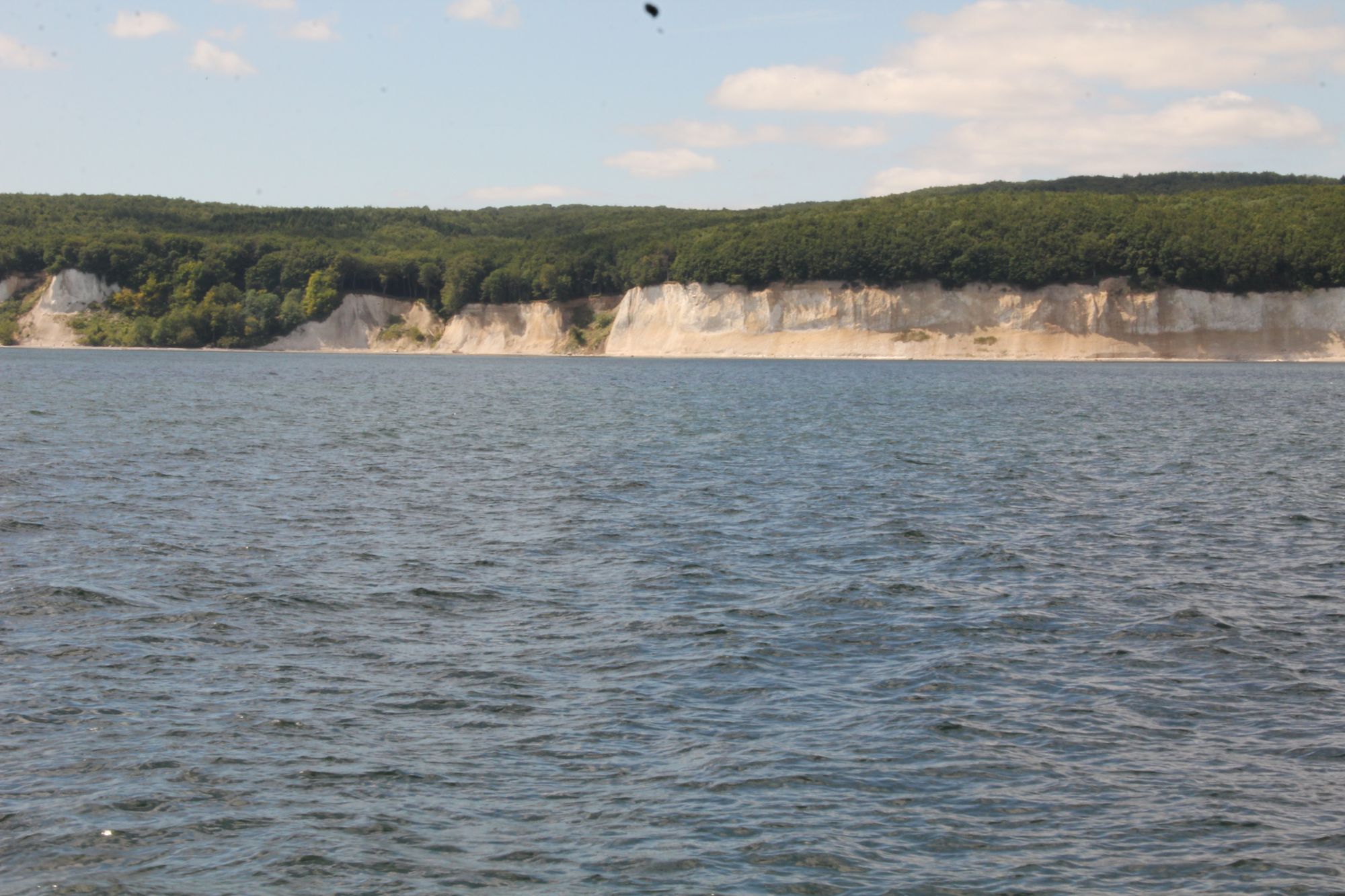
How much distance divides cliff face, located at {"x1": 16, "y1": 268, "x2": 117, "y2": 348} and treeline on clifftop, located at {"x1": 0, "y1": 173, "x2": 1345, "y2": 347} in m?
1.50

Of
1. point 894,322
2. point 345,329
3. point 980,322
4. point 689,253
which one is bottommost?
point 980,322

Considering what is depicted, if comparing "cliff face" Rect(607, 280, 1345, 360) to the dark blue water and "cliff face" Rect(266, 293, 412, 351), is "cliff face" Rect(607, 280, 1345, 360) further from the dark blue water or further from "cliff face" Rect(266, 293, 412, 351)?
the dark blue water

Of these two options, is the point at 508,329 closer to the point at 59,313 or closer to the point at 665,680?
the point at 59,313

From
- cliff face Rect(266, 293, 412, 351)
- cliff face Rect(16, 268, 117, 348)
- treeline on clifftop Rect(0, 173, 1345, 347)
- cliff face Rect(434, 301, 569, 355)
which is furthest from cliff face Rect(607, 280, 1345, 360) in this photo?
cliff face Rect(16, 268, 117, 348)

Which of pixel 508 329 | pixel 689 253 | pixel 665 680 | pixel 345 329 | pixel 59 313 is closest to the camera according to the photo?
Result: pixel 665 680

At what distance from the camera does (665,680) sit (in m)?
14.8

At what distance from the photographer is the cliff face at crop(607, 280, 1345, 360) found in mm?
124062

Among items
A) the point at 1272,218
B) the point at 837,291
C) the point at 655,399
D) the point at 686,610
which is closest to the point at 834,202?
the point at 837,291

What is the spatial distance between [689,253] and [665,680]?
12815cm

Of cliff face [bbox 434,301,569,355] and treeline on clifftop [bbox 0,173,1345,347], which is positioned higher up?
treeline on clifftop [bbox 0,173,1345,347]

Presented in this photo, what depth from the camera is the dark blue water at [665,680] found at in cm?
1037

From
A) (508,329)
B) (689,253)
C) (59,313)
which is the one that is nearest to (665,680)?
(689,253)

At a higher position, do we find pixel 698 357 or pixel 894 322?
pixel 894 322

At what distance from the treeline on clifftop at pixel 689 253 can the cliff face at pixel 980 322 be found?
5.48 ft
